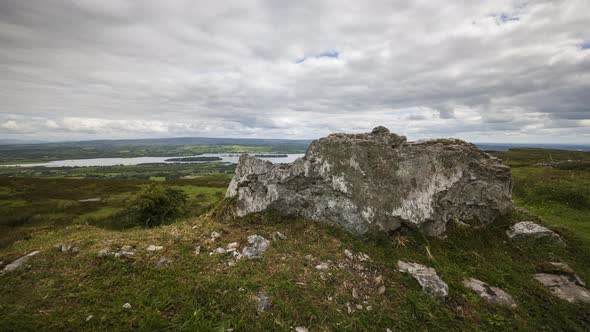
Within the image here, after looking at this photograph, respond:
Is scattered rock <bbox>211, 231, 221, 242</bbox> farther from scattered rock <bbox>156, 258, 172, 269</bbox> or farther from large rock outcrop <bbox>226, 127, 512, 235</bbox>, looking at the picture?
large rock outcrop <bbox>226, 127, 512, 235</bbox>

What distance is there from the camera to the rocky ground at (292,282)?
5.74 metres

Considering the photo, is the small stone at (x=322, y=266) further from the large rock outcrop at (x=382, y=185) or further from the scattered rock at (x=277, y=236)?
the large rock outcrop at (x=382, y=185)

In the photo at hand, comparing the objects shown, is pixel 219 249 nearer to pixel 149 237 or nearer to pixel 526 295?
pixel 149 237

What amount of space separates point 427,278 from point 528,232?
6.04 metres

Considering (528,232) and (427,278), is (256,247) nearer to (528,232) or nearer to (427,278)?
(427,278)

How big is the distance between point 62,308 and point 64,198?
155 feet

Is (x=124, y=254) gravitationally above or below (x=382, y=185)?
below

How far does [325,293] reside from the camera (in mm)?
6609

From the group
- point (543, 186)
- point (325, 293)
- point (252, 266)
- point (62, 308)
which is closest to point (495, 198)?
point (325, 293)

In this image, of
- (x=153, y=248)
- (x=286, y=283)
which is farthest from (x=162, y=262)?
(x=286, y=283)

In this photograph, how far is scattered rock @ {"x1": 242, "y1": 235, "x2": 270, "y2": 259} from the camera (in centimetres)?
787

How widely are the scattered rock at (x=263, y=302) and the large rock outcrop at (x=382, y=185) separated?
13.4ft

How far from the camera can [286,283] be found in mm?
6734

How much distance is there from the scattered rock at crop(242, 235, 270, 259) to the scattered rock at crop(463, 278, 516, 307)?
247 inches
